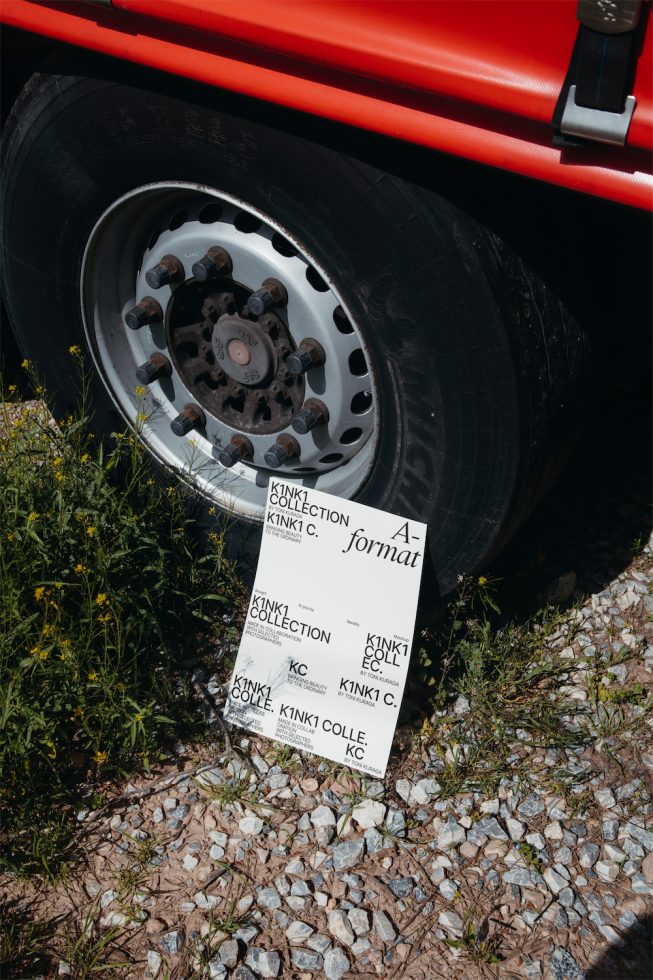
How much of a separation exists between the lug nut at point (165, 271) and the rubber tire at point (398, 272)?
189mm

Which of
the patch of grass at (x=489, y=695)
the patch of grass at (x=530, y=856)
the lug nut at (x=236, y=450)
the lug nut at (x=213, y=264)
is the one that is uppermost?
the lug nut at (x=213, y=264)

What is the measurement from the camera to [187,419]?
249cm

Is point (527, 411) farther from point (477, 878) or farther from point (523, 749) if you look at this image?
point (477, 878)

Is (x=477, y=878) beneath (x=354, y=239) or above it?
beneath

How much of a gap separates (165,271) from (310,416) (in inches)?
20.1

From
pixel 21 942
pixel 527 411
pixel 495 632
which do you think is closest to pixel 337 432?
pixel 527 411

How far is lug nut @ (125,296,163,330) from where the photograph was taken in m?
2.37

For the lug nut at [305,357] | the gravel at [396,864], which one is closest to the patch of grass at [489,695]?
the gravel at [396,864]

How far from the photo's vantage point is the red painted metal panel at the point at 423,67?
4.83ft

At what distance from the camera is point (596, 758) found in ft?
7.00

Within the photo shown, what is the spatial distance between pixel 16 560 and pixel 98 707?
39 centimetres

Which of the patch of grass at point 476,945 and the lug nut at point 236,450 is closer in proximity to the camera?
the patch of grass at point 476,945

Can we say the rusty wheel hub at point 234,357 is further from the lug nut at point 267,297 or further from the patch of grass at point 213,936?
the patch of grass at point 213,936

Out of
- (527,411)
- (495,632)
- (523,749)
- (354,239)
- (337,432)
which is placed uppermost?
(354,239)
